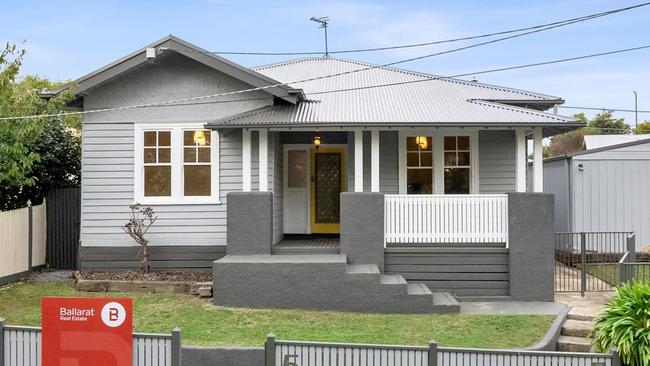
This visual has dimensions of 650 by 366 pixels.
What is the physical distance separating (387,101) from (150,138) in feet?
17.9

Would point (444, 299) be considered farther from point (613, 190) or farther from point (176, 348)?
point (613, 190)

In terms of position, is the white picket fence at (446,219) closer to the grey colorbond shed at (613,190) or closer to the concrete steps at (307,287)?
the concrete steps at (307,287)

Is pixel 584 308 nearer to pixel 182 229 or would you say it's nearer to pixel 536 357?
pixel 536 357

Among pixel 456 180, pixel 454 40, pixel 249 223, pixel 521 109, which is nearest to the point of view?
pixel 249 223

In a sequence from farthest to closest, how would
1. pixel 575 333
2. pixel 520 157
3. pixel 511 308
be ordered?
1. pixel 520 157
2. pixel 511 308
3. pixel 575 333

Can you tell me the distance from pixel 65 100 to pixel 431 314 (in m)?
8.46

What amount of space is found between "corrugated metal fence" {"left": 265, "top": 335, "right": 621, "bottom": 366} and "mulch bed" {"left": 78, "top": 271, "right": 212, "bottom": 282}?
19.3 feet

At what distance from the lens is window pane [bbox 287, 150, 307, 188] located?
15227mm

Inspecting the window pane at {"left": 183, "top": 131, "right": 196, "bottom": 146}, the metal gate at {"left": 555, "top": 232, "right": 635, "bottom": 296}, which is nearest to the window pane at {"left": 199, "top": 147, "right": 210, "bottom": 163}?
the window pane at {"left": 183, "top": 131, "right": 196, "bottom": 146}

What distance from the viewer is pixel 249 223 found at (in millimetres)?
12266

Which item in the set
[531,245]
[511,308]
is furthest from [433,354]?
[531,245]

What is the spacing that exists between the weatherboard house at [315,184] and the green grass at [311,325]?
20.2 inches

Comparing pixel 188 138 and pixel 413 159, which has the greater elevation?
pixel 188 138

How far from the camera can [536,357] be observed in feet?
22.4
